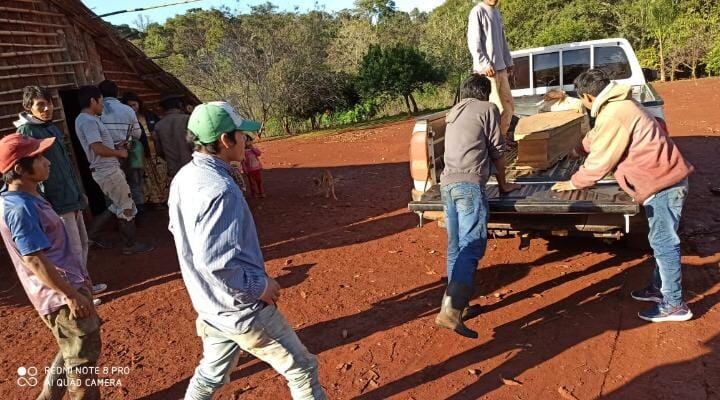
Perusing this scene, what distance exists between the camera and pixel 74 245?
3238 mm

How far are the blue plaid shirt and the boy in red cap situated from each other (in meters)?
0.93

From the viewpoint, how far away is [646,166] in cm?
345

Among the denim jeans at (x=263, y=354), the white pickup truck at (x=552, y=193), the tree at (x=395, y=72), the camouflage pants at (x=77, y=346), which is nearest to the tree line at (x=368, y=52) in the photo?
the tree at (x=395, y=72)

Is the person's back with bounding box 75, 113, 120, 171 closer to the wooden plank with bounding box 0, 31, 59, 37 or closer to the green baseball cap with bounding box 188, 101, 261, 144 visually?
the wooden plank with bounding box 0, 31, 59, 37

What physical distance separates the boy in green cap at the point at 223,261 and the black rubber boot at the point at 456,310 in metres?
1.38

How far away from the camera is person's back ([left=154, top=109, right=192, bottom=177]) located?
694 cm

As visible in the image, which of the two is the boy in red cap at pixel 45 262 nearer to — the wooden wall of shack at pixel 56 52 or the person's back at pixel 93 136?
the person's back at pixel 93 136

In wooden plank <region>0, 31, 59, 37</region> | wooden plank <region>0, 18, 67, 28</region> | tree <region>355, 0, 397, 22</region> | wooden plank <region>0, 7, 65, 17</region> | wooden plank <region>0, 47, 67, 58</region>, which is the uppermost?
tree <region>355, 0, 397, 22</region>

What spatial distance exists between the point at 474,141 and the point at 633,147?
1.04 meters

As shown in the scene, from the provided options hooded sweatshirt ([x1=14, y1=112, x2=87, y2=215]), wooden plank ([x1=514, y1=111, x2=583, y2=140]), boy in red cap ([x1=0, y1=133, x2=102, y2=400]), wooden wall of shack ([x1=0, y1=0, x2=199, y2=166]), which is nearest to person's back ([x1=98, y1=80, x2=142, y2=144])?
wooden wall of shack ([x1=0, y1=0, x2=199, y2=166])

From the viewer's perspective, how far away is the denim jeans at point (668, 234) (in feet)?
11.4

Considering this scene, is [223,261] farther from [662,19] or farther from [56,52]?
[662,19]

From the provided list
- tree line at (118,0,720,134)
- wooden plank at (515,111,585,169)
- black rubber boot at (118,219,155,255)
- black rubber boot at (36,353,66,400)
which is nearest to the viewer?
black rubber boot at (36,353,66,400)

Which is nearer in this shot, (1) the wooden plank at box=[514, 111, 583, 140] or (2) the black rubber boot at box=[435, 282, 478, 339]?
(2) the black rubber boot at box=[435, 282, 478, 339]
